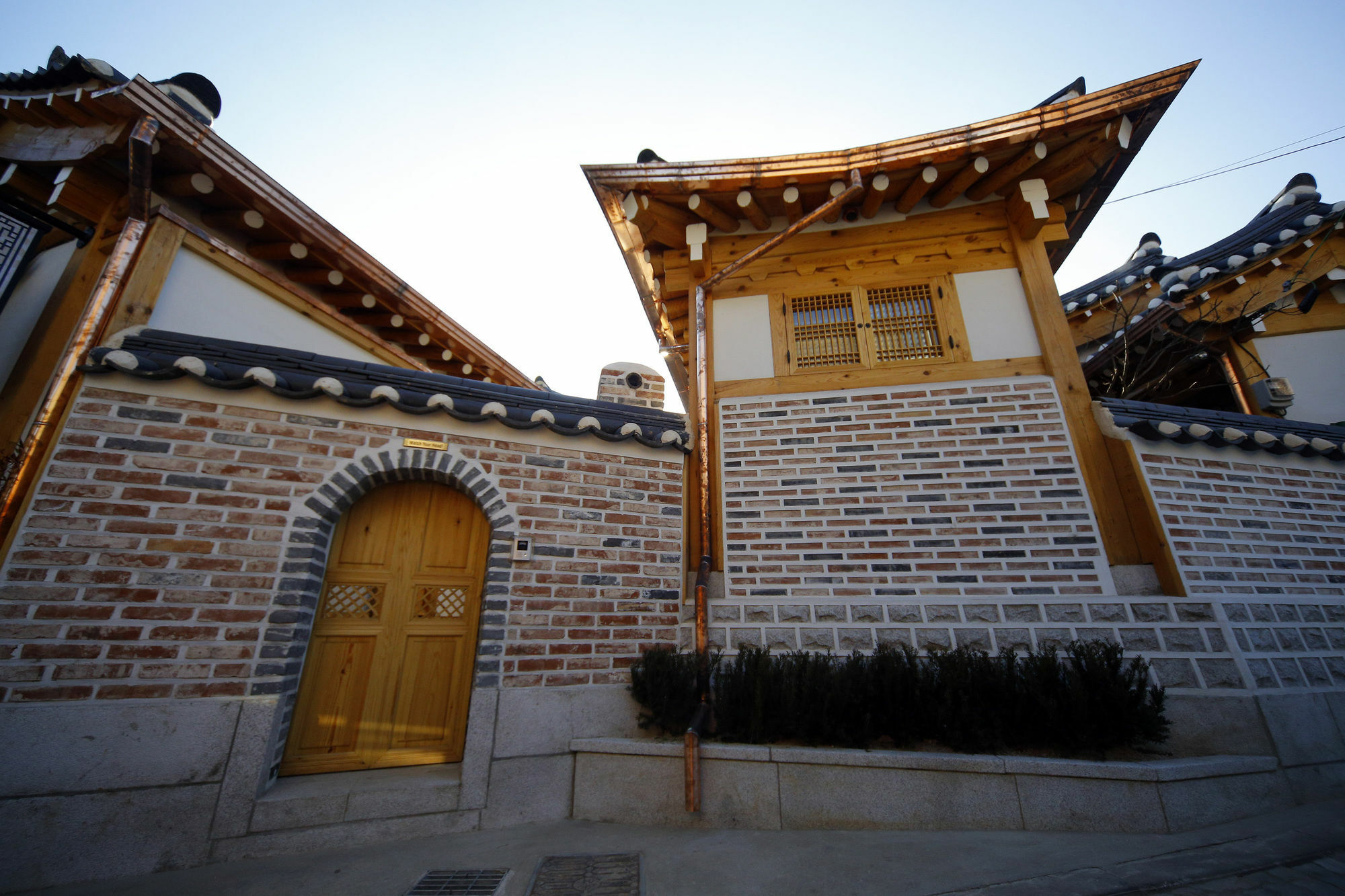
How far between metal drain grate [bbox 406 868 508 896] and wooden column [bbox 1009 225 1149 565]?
179 inches

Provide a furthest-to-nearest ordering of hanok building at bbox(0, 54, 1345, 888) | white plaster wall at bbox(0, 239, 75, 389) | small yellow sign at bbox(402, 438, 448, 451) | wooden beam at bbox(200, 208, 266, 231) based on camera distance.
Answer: wooden beam at bbox(200, 208, 266, 231) < small yellow sign at bbox(402, 438, 448, 451) < white plaster wall at bbox(0, 239, 75, 389) < hanok building at bbox(0, 54, 1345, 888)

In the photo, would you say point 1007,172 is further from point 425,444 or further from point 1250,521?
point 425,444

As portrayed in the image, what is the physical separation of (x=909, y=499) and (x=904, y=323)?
178 cm

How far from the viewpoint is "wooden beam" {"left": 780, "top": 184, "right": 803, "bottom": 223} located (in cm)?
519

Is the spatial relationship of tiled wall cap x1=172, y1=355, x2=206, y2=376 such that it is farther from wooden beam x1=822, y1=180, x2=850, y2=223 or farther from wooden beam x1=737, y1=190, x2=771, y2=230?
wooden beam x1=822, y1=180, x2=850, y2=223

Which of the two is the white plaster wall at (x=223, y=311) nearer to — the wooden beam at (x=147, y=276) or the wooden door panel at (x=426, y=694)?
the wooden beam at (x=147, y=276)

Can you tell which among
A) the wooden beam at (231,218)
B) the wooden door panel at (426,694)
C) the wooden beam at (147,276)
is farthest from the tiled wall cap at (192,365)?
the wooden door panel at (426,694)

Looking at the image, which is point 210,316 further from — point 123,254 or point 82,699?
point 82,699

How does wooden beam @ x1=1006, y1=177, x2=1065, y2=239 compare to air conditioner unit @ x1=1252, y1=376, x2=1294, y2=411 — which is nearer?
wooden beam @ x1=1006, y1=177, x2=1065, y2=239

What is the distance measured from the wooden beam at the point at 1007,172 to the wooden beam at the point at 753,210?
1.99 meters

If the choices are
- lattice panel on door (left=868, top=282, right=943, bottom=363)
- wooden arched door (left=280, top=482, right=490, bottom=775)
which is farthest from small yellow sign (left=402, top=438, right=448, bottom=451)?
lattice panel on door (left=868, top=282, right=943, bottom=363)

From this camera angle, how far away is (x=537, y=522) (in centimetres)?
399

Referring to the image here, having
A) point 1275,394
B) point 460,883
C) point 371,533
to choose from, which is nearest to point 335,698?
point 371,533

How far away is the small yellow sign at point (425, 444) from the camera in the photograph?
12.8ft
